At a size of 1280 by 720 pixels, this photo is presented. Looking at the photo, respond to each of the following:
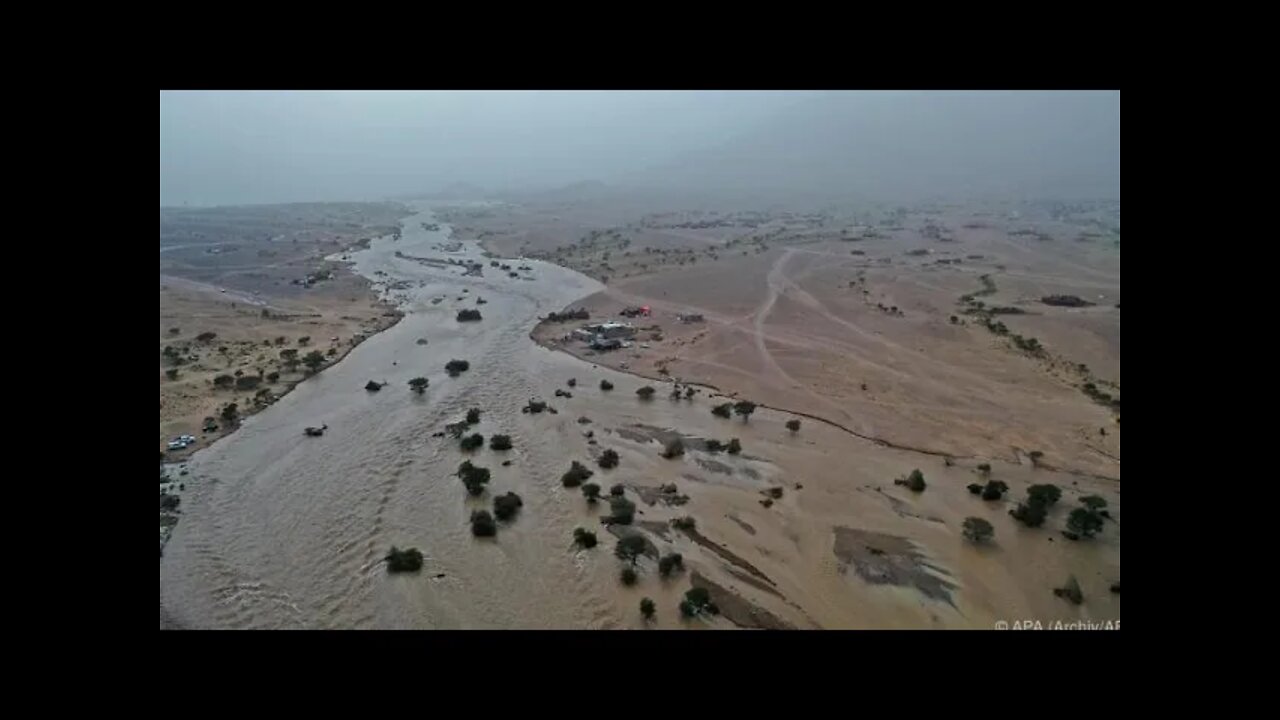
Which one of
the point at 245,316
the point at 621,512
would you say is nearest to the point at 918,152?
the point at 245,316

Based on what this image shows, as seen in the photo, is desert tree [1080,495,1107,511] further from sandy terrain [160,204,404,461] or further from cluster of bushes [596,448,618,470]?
sandy terrain [160,204,404,461]

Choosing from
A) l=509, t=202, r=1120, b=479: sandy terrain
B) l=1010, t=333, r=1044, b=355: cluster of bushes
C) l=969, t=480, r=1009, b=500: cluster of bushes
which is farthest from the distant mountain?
l=969, t=480, r=1009, b=500: cluster of bushes

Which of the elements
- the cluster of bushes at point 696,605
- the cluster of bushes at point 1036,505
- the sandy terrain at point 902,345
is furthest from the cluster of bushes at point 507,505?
the cluster of bushes at point 1036,505

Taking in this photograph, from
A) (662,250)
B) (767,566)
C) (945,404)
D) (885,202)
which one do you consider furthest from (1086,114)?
(767,566)

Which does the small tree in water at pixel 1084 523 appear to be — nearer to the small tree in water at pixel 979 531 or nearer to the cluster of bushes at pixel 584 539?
the small tree in water at pixel 979 531

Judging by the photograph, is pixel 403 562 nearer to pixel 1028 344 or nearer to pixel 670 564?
pixel 670 564
